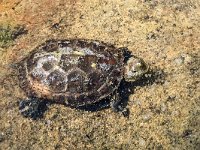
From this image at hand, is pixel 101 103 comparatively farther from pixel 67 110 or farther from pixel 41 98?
pixel 41 98

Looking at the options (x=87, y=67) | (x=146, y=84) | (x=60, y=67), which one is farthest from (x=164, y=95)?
(x=60, y=67)

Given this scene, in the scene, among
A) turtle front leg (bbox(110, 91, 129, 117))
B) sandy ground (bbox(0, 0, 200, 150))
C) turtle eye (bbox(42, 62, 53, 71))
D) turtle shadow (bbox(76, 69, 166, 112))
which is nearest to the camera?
sandy ground (bbox(0, 0, 200, 150))

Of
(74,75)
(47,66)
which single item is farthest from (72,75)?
(47,66)

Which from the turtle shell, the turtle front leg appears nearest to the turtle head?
the turtle shell

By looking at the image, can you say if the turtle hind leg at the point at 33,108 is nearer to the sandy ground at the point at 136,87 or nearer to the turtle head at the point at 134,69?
the sandy ground at the point at 136,87

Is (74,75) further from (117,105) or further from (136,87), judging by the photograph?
(136,87)

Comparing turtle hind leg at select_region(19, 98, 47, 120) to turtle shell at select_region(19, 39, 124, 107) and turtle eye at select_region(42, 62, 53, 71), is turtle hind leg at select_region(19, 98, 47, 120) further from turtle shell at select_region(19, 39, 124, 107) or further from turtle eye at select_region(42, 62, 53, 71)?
turtle eye at select_region(42, 62, 53, 71)

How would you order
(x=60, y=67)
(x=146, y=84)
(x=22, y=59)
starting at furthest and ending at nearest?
(x=22, y=59) → (x=146, y=84) → (x=60, y=67)
